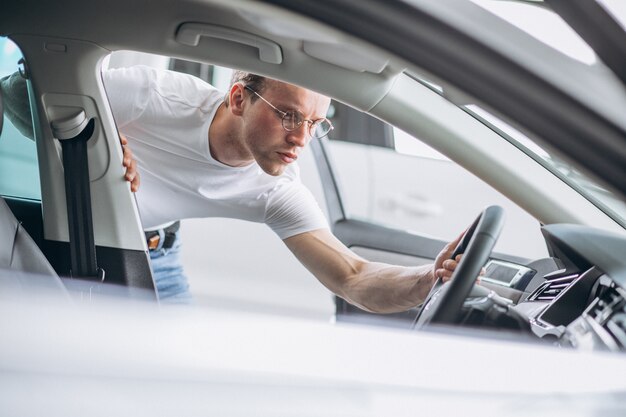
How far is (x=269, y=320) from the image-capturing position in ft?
3.07

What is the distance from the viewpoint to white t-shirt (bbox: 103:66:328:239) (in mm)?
1877

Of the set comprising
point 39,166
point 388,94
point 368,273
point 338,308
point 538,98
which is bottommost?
point 338,308

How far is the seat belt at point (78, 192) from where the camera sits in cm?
148

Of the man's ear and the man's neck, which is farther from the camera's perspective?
the man's neck

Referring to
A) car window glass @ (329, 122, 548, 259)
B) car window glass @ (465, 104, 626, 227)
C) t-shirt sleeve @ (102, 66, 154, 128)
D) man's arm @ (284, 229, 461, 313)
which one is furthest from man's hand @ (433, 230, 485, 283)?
car window glass @ (329, 122, 548, 259)

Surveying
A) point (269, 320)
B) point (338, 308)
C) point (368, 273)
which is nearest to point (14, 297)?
point (269, 320)

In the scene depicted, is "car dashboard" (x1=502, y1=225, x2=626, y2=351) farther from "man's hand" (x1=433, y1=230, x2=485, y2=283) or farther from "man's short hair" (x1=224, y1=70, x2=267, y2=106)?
"man's short hair" (x1=224, y1=70, x2=267, y2=106)

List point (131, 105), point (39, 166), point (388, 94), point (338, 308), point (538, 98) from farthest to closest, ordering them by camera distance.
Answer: point (338, 308), point (131, 105), point (39, 166), point (388, 94), point (538, 98)

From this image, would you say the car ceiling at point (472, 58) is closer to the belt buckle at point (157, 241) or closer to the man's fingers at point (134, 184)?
the man's fingers at point (134, 184)

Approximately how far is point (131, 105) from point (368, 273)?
761mm

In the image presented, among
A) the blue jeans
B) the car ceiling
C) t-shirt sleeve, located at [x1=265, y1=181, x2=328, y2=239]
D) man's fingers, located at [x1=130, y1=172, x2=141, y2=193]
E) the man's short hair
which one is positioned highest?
the car ceiling

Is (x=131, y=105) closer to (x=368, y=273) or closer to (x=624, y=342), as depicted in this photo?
(x=368, y=273)

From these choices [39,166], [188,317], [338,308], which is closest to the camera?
[188,317]

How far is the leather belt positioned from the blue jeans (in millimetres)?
18
